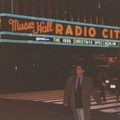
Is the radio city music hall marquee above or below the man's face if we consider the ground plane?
above

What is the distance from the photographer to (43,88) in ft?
101

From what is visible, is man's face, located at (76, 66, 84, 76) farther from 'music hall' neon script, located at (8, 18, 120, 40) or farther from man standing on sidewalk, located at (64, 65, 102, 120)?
'music hall' neon script, located at (8, 18, 120, 40)

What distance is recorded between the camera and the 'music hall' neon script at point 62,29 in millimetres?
28438

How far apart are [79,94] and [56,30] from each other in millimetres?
24034

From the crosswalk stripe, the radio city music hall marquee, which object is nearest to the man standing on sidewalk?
the crosswalk stripe

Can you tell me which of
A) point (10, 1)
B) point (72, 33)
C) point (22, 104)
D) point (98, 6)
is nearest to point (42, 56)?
point (72, 33)

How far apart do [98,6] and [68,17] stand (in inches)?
200

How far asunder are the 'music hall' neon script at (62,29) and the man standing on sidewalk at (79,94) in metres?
21.0

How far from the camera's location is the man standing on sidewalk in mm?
7238

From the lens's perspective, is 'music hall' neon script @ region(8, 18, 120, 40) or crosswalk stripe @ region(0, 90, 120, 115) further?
'music hall' neon script @ region(8, 18, 120, 40)

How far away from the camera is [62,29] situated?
3188cm

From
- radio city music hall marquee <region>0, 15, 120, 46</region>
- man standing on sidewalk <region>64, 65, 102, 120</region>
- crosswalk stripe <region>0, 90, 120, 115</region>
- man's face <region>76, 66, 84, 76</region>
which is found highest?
radio city music hall marquee <region>0, 15, 120, 46</region>

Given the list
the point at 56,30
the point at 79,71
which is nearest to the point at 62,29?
the point at 56,30

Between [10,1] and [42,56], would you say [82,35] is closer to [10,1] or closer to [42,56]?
[42,56]
